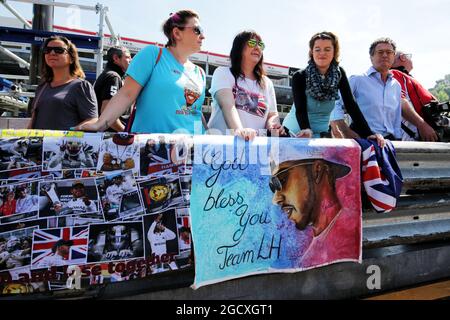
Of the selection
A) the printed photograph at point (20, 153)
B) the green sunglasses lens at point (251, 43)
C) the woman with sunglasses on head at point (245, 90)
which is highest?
the green sunglasses lens at point (251, 43)

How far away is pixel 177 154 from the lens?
1874 mm

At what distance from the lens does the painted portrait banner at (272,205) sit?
191 centimetres

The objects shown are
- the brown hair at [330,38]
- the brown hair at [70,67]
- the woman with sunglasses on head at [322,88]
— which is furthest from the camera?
the brown hair at [330,38]

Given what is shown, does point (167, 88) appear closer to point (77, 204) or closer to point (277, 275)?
point (77, 204)

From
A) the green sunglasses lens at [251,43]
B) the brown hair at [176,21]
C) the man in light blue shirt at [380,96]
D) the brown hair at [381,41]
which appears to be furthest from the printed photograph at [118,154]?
the brown hair at [381,41]

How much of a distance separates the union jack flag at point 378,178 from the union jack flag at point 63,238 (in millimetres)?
1735

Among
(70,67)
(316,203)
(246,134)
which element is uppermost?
(70,67)

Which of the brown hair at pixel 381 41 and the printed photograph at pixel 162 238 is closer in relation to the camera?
the printed photograph at pixel 162 238

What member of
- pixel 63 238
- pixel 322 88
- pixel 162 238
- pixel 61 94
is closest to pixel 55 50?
pixel 61 94

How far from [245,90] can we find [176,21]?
0.70 m

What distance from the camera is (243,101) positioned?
2.74 metres

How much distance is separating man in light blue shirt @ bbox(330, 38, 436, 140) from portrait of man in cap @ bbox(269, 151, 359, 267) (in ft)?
4.26

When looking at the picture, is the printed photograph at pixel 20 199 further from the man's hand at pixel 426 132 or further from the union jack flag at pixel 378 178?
the man's hand at pixel 426 132

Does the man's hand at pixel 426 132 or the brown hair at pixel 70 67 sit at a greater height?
the brown hair at pixel 70 67
